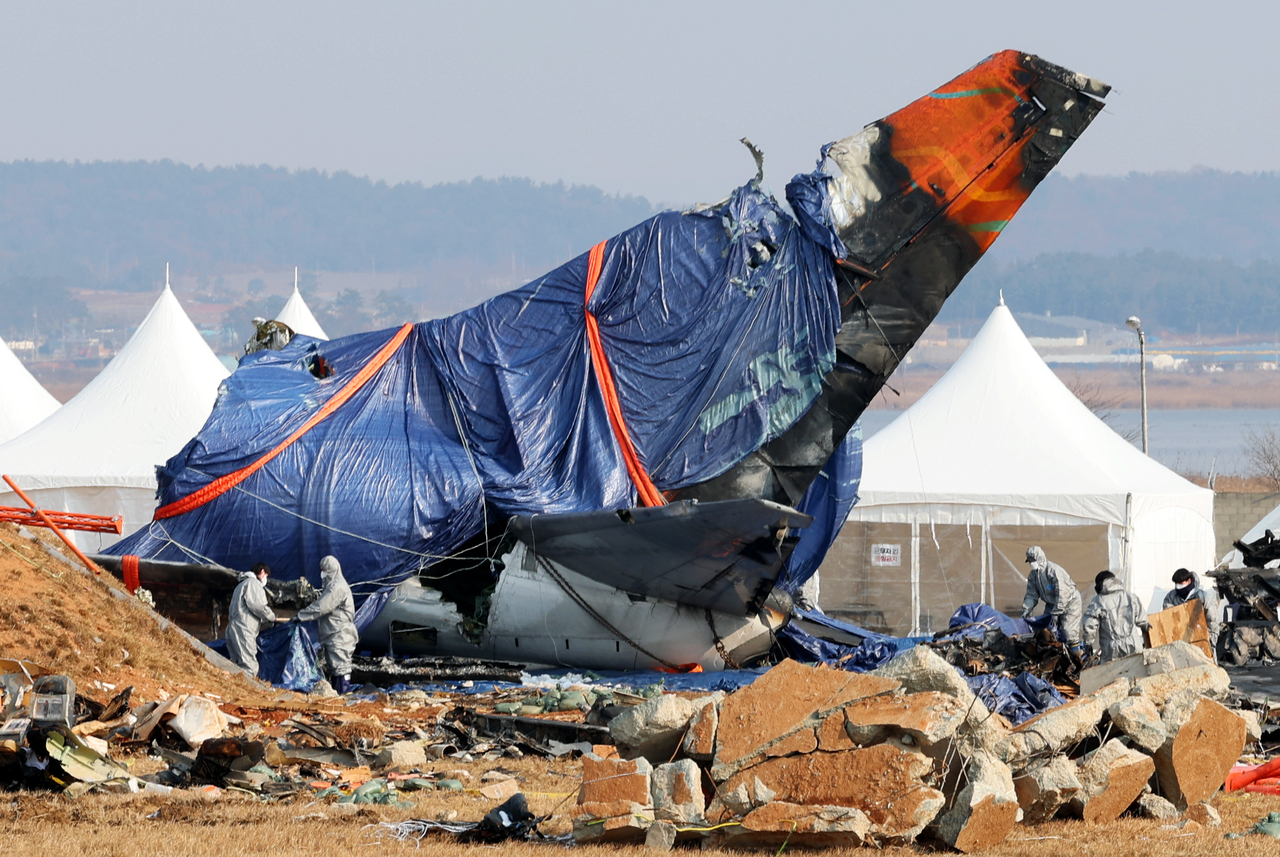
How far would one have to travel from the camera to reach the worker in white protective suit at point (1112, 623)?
43.5 feet

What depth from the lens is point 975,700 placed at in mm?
7449

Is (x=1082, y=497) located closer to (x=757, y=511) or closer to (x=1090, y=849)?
(x=757, y=511)

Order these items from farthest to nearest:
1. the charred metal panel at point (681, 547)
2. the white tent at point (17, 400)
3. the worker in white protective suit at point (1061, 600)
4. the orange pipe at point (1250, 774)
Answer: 1. the white tent at point (17, 400)
2. the worker in white protective suit at point (1061, 600)
3. the charred metal panel at point (681, 547)
4. the orange pipe at point (1250, 774)

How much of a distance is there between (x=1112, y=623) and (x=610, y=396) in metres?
5.57

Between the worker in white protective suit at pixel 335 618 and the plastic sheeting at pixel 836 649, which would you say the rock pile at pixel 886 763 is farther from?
the plastic sheeting at pixel 836 649

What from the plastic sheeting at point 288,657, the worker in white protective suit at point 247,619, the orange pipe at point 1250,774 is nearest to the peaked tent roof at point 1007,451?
the plastic sheeting at point 288,657

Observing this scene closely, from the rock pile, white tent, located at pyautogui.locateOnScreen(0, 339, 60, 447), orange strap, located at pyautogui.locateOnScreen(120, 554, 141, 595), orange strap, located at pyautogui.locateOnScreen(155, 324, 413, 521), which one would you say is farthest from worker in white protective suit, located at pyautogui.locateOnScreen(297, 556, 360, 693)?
white tent, located at pyautogui.locateOnScreen(0, 339, 60, 447)

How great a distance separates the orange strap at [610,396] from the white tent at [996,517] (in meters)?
6.48

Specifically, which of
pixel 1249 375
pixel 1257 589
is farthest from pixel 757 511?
pixel 1249 375

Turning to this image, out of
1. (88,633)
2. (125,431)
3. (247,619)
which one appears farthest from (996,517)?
(125,431)

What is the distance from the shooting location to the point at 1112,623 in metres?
13.3

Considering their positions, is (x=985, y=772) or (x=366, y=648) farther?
(x=366, y=648)

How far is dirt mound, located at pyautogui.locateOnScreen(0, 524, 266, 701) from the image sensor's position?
10.7 m

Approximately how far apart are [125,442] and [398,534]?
38.8 ft
